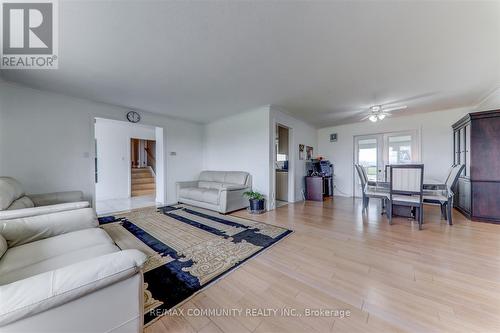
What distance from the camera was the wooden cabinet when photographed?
10.7ft

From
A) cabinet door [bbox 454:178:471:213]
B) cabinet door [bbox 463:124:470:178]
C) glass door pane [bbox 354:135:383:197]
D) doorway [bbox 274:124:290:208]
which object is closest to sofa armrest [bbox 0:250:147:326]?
doorway [bbox 274:124:290:208]

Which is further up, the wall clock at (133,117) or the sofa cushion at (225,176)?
the wall clock at (133,117)

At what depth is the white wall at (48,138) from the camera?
9.97ft

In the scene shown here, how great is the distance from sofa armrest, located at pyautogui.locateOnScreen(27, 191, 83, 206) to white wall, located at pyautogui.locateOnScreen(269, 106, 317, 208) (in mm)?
3847

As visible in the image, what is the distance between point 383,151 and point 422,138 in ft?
3.04

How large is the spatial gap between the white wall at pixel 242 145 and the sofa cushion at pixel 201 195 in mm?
1050

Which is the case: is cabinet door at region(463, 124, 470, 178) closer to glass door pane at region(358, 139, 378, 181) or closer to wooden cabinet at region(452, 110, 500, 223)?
wooden cabinet at region(452, 110, 500, 223)

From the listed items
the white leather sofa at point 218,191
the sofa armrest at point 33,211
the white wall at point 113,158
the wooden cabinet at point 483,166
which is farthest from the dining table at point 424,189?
the white wall at point 113,158

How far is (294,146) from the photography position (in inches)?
210

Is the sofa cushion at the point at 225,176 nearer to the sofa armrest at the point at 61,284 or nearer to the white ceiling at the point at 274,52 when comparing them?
the white ceiling at the point at 274,52

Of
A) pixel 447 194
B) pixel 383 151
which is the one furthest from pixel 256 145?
pixel 383 151

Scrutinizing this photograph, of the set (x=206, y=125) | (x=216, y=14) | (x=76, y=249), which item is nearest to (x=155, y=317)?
(x=76, y=249)

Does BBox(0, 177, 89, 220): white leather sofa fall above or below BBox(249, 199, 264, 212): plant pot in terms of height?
above

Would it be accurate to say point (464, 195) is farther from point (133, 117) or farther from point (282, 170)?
point (133, 117)
